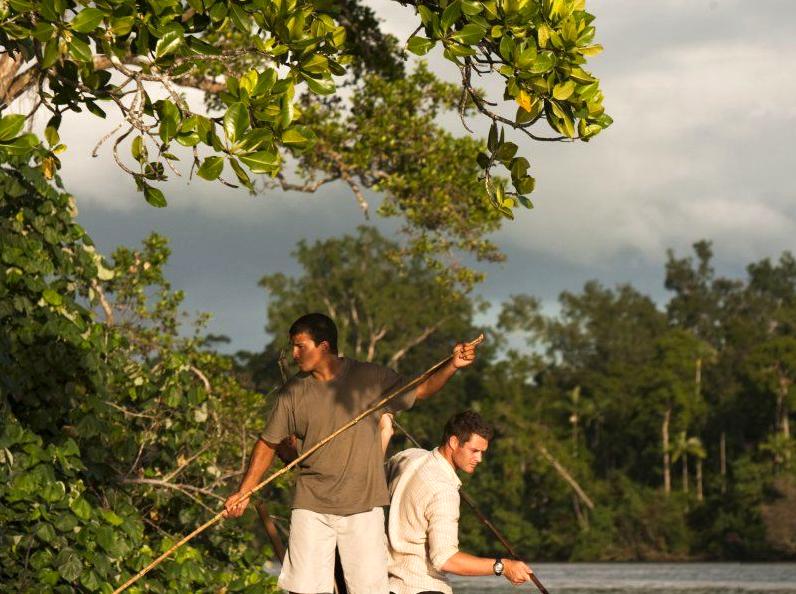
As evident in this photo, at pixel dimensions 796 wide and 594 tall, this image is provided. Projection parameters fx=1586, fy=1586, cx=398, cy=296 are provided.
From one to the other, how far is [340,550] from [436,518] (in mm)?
431

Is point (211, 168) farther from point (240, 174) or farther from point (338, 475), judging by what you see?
point (338, 475)

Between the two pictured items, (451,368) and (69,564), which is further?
(69,564)

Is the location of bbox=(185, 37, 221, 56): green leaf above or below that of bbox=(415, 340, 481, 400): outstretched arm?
above

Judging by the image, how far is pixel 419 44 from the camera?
5.48m

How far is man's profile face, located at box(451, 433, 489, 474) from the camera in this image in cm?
628

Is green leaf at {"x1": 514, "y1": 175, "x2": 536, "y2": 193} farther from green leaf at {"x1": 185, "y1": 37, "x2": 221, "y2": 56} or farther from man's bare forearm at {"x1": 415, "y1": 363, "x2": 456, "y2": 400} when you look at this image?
green leaf at {"x1": 185, "y1": 37, "x2": 221, "y2": 56}

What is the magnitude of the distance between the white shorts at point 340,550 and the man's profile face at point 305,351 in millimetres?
603

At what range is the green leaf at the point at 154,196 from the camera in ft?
19.2

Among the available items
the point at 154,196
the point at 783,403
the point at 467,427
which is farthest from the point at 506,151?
the point at 783,403

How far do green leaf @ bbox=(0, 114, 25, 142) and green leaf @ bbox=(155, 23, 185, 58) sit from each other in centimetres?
62

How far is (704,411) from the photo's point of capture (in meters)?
69.6

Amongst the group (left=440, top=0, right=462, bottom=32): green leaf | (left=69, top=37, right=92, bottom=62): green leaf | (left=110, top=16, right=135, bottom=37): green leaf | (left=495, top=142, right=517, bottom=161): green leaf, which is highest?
(left=440, top=0, right=462, bottom=32): green leaf

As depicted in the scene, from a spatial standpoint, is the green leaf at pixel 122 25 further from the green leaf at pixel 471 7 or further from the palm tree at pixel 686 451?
the palm tree at pixel 686 451

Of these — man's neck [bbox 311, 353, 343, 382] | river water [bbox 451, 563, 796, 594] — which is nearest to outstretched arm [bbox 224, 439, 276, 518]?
man's neck [bbox 311, 353, 343, 382]
